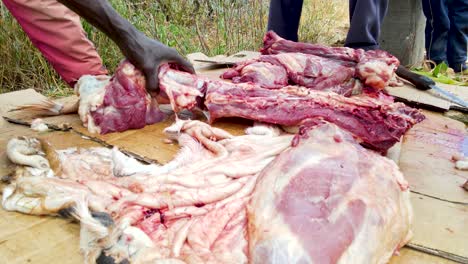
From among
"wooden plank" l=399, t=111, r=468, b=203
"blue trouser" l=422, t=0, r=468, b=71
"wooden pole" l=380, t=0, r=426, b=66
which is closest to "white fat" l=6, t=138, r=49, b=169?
"wooden plank" l=399, t=111, r=468, b=203

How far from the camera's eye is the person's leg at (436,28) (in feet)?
20.7

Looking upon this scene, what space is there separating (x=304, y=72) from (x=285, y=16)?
78.5 inches

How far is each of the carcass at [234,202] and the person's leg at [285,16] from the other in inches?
125

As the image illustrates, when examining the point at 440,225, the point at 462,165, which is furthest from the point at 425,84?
the point at 440,225

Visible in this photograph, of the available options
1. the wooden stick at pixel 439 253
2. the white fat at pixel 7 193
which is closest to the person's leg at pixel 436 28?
the wooden stick at pixel 439 253

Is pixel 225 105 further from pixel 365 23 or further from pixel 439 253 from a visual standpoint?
pixel 365 23

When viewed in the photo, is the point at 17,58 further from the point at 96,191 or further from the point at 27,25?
the point at 96,191

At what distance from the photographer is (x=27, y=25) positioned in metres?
3.68

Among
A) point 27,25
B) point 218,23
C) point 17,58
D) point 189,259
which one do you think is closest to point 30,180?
point 189,259

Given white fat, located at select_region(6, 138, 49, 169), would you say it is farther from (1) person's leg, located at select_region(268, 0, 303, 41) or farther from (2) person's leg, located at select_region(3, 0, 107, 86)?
(1) person's leg, located at select_region(268, 0, 303, 41)

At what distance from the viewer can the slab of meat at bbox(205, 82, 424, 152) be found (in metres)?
2.52

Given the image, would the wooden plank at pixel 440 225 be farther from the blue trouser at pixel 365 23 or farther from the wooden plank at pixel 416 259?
the blue trouser at pixel 365 23

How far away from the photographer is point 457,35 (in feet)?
22.2

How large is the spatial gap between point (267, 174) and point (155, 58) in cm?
126
